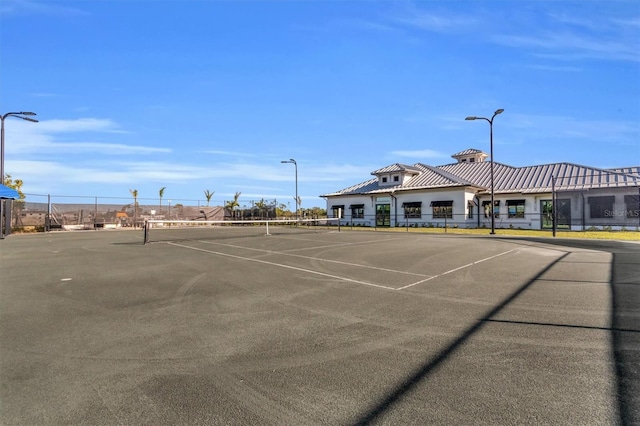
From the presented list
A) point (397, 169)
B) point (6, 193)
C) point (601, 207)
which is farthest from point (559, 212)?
point (6, 193)

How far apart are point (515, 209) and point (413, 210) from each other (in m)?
10.2

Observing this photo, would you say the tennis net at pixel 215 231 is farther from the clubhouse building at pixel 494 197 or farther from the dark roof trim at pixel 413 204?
the dark roof trim at pixel 413 204

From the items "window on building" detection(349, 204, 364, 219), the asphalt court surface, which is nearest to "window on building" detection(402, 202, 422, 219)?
"window on building" detection(349, 204, 364, 219)

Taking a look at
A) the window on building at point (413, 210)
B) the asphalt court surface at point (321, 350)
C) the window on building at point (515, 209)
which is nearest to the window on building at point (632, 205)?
the window on building at point (515, 209)

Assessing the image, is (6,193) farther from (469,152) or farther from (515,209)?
(469,152)

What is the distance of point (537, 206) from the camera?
33.8m

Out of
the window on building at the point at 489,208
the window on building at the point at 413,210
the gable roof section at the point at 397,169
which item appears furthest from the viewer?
the gable roof section at the point at 397,169

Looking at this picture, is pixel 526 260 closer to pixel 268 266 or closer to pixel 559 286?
pixel 559 286

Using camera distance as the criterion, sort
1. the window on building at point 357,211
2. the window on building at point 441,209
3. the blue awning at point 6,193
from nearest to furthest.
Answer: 1. the blue awning at point 6,193
2. the window on building at point 441,209
3. the window on building at point 357,211

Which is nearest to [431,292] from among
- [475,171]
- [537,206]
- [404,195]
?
[537,206]

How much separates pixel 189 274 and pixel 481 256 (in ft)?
33.1

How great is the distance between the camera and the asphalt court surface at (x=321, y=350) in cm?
290

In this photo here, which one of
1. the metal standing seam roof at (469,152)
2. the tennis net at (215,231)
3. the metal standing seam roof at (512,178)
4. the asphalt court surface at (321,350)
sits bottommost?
the asphalt court surface at (321,350)

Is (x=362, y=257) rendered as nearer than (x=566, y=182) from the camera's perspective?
Yes
